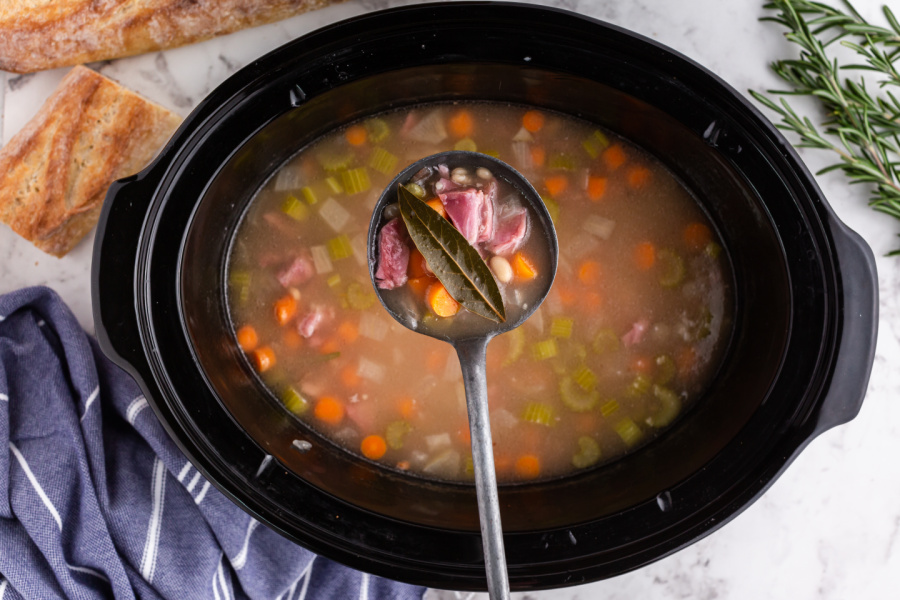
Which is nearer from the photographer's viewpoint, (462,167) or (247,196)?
(462,167)

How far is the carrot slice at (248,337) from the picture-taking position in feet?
7.32

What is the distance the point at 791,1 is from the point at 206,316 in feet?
6.77

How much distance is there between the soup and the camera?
85.8 inches

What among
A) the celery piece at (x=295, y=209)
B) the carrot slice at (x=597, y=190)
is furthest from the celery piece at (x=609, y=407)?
the celery piece at (x=295, y=209)

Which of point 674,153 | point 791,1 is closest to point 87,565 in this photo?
point 674,153

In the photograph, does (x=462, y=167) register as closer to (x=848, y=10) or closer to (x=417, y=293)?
(x=417, y=293)

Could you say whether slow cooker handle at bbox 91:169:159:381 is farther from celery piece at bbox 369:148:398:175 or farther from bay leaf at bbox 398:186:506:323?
bay leaf at bbox 398:186:506:323

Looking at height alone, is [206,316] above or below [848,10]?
below

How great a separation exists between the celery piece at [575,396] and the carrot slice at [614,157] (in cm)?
70

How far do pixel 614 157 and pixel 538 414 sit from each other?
860 mm

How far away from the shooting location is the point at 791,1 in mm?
2098

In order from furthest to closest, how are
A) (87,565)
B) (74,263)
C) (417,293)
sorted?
(74,263), (87,565), (417,293)

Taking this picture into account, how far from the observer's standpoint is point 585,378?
218cm

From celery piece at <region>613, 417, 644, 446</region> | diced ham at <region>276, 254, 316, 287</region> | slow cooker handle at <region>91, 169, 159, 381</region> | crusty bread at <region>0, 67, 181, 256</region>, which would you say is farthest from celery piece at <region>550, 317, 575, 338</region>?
crusty bread at <region>0, 67, 181, 256</region>
